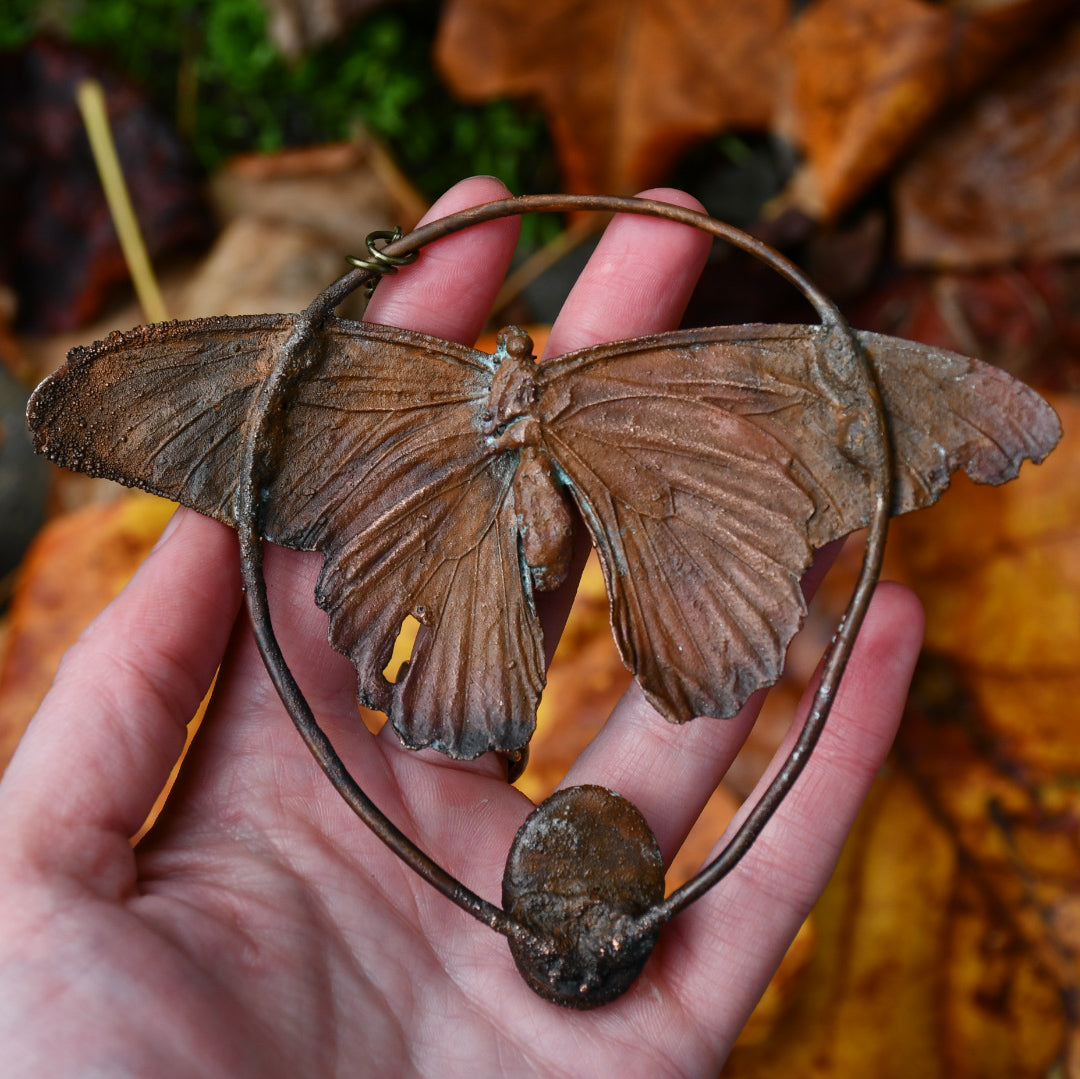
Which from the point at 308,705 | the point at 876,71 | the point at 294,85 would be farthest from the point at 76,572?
the point at 876,71


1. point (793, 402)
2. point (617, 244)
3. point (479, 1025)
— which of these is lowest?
point (479, 1025)

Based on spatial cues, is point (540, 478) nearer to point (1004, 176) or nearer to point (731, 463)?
point (731, 463)

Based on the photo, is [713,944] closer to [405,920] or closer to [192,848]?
[405,920]

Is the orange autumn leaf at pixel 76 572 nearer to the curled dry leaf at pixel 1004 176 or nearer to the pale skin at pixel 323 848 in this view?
the pale skin at pixel 323 848

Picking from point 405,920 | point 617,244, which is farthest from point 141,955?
point 617,244

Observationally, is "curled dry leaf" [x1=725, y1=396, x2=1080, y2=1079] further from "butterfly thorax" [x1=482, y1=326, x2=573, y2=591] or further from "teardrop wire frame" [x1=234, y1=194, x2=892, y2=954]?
"butterfly thorax" [x1=482, y1=326, x2=573, y2=591]

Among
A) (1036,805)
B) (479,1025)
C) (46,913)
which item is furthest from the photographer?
(1036,805)

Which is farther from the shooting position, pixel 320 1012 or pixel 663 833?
pixel 663 833
